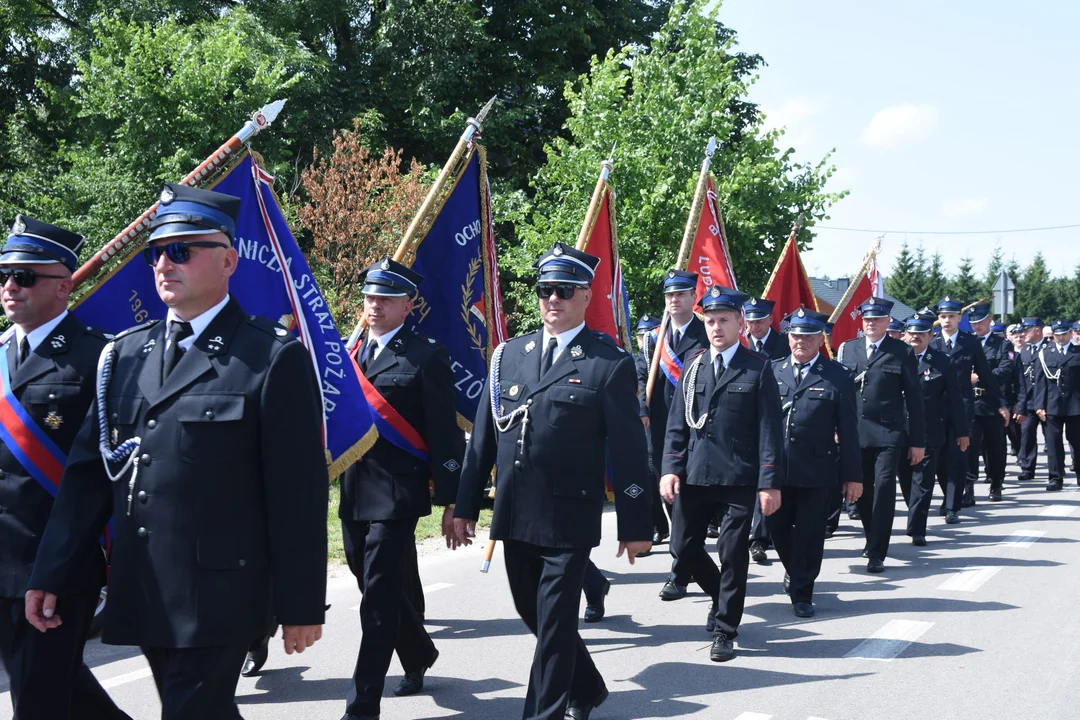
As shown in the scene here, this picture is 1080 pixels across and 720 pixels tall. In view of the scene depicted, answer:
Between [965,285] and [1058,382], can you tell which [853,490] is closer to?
[1058,382]

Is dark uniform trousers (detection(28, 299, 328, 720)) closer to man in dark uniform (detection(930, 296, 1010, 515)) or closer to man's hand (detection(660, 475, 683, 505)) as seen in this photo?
man's hand (detection(660, 475, 683, 505))

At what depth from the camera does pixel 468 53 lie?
24.2 metres

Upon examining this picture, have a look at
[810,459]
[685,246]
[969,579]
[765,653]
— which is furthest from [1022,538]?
[765,653]

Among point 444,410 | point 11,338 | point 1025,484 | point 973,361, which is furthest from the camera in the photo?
point 1025,484

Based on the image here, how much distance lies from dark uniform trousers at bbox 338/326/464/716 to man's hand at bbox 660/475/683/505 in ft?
5.50

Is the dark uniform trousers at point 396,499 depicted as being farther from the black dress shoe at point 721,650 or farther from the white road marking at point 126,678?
the black dress shoe at point 721,650

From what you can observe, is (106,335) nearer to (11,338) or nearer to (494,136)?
(11,338)

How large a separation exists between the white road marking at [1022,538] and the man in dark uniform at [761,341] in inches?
93.2

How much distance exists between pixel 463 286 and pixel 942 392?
21.4 ft

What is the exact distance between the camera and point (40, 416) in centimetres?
375

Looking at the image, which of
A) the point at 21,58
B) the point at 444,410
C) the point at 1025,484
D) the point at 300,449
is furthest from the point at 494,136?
the point at 300,449

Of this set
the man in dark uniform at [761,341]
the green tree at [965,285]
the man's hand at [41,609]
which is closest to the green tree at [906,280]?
the green tree at [965,285]

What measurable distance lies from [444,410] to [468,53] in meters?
20.3

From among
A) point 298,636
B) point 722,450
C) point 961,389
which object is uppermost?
point 961,389
